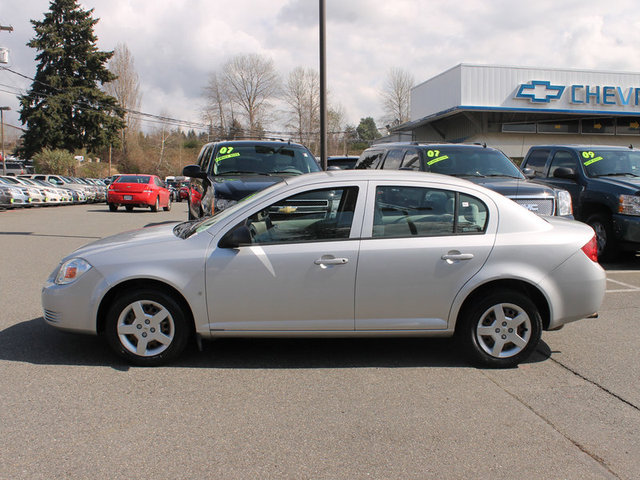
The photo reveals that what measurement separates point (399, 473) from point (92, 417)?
2.02 meters

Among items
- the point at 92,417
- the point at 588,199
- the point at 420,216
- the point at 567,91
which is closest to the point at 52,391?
the point at 92,417

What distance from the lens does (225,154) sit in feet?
31.4

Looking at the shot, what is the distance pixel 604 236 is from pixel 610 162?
4.93 feet

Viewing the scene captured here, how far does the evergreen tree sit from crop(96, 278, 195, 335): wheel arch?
175ft

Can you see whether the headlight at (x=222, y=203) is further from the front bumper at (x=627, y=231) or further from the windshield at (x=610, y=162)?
the windshield at (x=610, y=162)

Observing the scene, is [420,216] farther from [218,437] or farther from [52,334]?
[52,334]

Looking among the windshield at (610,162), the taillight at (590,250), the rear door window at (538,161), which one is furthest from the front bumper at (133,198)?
the taillight at (590,250)

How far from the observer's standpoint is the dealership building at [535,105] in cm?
3133

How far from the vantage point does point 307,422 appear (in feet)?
12.4

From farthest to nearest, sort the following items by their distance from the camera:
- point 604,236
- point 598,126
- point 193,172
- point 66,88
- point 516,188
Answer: point 66,88, point 598,126, point 604,236, point 193,172, point 516,188

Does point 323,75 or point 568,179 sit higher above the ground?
point 323,75

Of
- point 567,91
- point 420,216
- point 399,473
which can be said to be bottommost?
point 399,473

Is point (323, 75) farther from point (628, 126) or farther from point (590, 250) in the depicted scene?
point (628, 126)

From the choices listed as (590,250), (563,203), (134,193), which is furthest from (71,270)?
(134,193)
